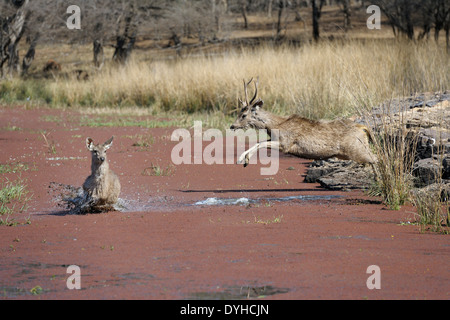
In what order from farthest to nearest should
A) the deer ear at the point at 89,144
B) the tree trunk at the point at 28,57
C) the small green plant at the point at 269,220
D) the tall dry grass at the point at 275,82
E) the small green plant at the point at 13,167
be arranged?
the tree trunk at the point at 28,57
the tall dry grass at the point at 275,82
the small green plant at the point at 13,167
the deer ear at the point at 89,144
the small green plant at the point at 269,220

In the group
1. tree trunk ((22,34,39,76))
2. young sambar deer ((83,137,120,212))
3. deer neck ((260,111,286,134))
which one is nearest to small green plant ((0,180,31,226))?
young sambar deer ((83,137,120,212))

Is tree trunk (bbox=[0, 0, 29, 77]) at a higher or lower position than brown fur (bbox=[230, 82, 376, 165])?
higher

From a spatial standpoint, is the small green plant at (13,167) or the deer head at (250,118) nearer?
the deer head at (250,118)

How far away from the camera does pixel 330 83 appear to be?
18.8 m

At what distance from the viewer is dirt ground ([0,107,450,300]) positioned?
6309mm

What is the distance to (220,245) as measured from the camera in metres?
7.85

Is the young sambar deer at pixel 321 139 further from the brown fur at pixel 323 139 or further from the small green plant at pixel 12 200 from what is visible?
the small green plant at pixel 12 200

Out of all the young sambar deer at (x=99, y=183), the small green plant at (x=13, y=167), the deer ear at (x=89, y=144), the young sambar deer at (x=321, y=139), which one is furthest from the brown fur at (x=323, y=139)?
the small green plant at (x=13, y=167)

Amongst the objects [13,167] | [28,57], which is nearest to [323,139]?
[13,167]

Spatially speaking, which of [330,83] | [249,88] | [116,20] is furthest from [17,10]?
[330,83]

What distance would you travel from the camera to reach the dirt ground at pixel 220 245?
631cm

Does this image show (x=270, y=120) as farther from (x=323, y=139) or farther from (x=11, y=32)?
(x=11, y=32)

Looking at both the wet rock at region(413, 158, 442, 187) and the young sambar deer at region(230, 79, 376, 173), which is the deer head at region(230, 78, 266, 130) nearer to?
the young sambar deer at region(230, 79, 376, 173)

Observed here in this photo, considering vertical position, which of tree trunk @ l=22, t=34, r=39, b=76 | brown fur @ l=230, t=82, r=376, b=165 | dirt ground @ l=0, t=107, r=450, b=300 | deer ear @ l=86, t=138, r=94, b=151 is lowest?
dirt ground @ l=0, t=107, r=450, b=300
